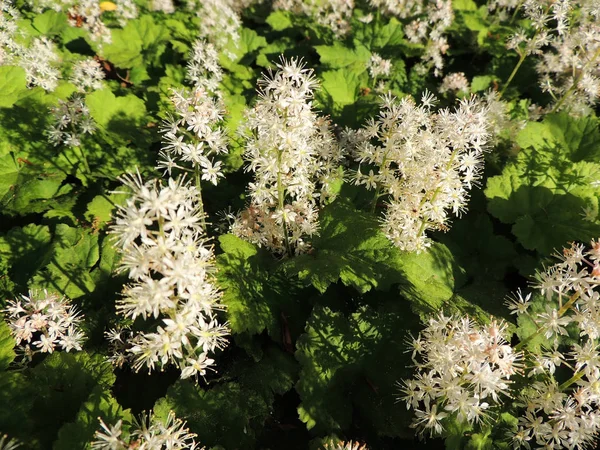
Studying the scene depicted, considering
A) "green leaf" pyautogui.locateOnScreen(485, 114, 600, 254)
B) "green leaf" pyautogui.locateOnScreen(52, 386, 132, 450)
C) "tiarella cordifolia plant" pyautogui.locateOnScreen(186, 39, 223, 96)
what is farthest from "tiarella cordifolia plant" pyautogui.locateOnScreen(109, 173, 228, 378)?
"green leaf" pyautogui.locateOnScreen(485, 114, 600, 254)

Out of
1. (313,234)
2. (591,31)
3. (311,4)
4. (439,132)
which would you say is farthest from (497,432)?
(311,4)

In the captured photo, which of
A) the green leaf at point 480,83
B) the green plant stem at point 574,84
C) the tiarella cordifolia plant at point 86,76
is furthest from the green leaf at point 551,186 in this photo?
the tiarella cordifolia plant at point 86,76

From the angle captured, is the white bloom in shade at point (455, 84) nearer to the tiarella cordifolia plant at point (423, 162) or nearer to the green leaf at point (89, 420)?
the tiarella cordifolia plant at point (423, 162)

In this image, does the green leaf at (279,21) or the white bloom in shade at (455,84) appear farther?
the green leaf at (279,21)

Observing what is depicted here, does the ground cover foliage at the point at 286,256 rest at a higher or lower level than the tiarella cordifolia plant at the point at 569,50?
lower

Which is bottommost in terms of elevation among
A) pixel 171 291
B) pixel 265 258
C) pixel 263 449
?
pixel 263 449

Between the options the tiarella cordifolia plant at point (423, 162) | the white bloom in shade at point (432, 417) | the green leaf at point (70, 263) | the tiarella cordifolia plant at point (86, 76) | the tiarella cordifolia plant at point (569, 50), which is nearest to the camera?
the white bloom in shade at point (432, 417)

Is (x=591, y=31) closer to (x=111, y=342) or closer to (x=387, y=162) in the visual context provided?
(x=387, y=162)
